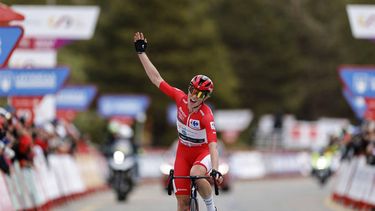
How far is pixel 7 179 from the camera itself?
64.7 feet

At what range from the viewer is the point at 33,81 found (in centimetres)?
2736

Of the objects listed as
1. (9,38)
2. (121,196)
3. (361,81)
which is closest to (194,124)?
(9,38)

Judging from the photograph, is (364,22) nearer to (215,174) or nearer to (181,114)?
(181,114)

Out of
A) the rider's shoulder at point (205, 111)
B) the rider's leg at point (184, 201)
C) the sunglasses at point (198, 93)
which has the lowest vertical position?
the rider's leg at point (184, 201)

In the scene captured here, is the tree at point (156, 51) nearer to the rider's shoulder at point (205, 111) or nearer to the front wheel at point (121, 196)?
the front wheel at point (121, 196)

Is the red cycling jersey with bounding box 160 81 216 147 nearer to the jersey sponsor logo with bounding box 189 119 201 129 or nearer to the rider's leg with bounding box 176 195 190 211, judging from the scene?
the jersey sponsor logo with bounding box 189 119 201 129

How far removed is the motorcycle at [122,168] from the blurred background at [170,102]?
4 centimetres

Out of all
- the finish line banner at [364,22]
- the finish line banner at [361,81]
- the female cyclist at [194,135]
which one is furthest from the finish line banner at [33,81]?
the female cyclist at [194,135]

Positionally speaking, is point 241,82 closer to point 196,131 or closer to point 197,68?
point 197,68

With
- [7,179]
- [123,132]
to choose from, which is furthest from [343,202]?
[7,179]

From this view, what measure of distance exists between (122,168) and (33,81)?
3.79 metres

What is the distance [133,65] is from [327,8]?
99.7 feet

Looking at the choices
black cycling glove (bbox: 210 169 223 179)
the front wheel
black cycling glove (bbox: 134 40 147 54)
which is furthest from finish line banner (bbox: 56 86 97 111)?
black cycling glove (bbox: 210 169 223 179)

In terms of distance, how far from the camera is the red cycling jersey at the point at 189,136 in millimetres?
15320
